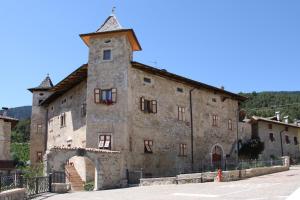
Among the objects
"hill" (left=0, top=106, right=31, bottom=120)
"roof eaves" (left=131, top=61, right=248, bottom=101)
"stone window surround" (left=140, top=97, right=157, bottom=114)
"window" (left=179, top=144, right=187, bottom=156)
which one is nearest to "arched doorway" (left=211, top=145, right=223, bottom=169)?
"window" (left=179, top=144, right=187, bottom=156)

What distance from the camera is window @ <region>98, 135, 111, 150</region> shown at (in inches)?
1098

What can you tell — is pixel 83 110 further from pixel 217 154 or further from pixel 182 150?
pixel 217 154

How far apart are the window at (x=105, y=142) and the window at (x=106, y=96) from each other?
8.39 feet

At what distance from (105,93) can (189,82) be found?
918cm

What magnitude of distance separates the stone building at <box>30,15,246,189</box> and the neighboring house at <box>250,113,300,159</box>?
596cm

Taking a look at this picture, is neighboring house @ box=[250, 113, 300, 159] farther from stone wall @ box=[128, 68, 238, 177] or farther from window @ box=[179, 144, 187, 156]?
window @ box=[179, 144, 187, 156]

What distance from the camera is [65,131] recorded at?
35312 millimetres

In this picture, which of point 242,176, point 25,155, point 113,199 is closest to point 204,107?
point 242,176

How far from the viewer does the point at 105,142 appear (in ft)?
92.3

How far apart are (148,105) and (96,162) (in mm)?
8219

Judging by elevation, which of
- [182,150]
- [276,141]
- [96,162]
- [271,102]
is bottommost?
[96,162]

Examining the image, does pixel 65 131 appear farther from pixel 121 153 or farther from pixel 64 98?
pixel 121 153

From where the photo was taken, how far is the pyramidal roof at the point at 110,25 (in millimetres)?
29853

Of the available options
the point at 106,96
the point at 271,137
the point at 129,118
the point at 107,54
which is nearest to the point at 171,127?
the point at 129,118
